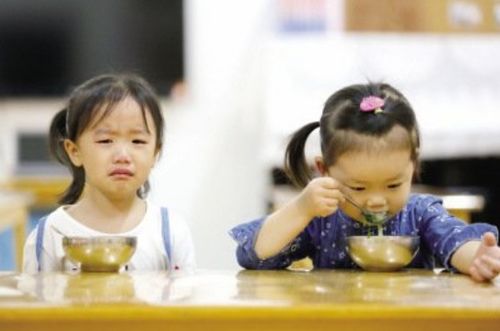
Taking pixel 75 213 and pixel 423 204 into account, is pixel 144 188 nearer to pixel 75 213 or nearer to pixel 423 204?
pixel 75 213

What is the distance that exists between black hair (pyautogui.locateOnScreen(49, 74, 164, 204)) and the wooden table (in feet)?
1.86

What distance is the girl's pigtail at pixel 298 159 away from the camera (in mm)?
1685

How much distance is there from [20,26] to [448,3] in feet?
7.34

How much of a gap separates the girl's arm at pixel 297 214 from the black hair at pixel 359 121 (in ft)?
0.26

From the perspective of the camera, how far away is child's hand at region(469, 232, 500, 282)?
131cm

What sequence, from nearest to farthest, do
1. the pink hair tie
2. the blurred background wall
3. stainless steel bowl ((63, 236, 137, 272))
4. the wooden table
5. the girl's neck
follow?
the wooden table, stainless steel bowl ((63, 236, 137, 272)), the pink hair tie, the girl's neck, the blurred background wall

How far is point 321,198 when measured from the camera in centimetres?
144

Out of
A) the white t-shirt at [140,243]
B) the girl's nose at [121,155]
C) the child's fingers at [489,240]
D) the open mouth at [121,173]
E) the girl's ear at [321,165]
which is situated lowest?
the white t-shirt at [140,243]

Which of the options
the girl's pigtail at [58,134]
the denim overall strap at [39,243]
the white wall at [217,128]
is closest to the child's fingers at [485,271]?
the denim overall strap at [39,243]

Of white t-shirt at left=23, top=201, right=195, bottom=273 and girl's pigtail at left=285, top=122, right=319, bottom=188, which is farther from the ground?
girl's pigtail at left=285, top=122, right=319, bottom=188

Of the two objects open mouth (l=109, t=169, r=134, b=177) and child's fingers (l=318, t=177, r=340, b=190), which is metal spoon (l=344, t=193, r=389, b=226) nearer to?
child's fingers (l=318, t=177, r=340, b=190)

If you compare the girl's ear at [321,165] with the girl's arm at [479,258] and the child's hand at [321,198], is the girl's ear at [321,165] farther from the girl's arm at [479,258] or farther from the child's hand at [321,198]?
the girl's arm at [479,258]

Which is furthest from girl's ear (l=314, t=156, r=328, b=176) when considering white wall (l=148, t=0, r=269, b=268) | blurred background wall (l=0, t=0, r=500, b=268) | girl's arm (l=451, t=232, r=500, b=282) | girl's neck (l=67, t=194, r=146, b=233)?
white wall (l=148, t=0, r=269, b=268)

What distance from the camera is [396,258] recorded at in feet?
4.70
